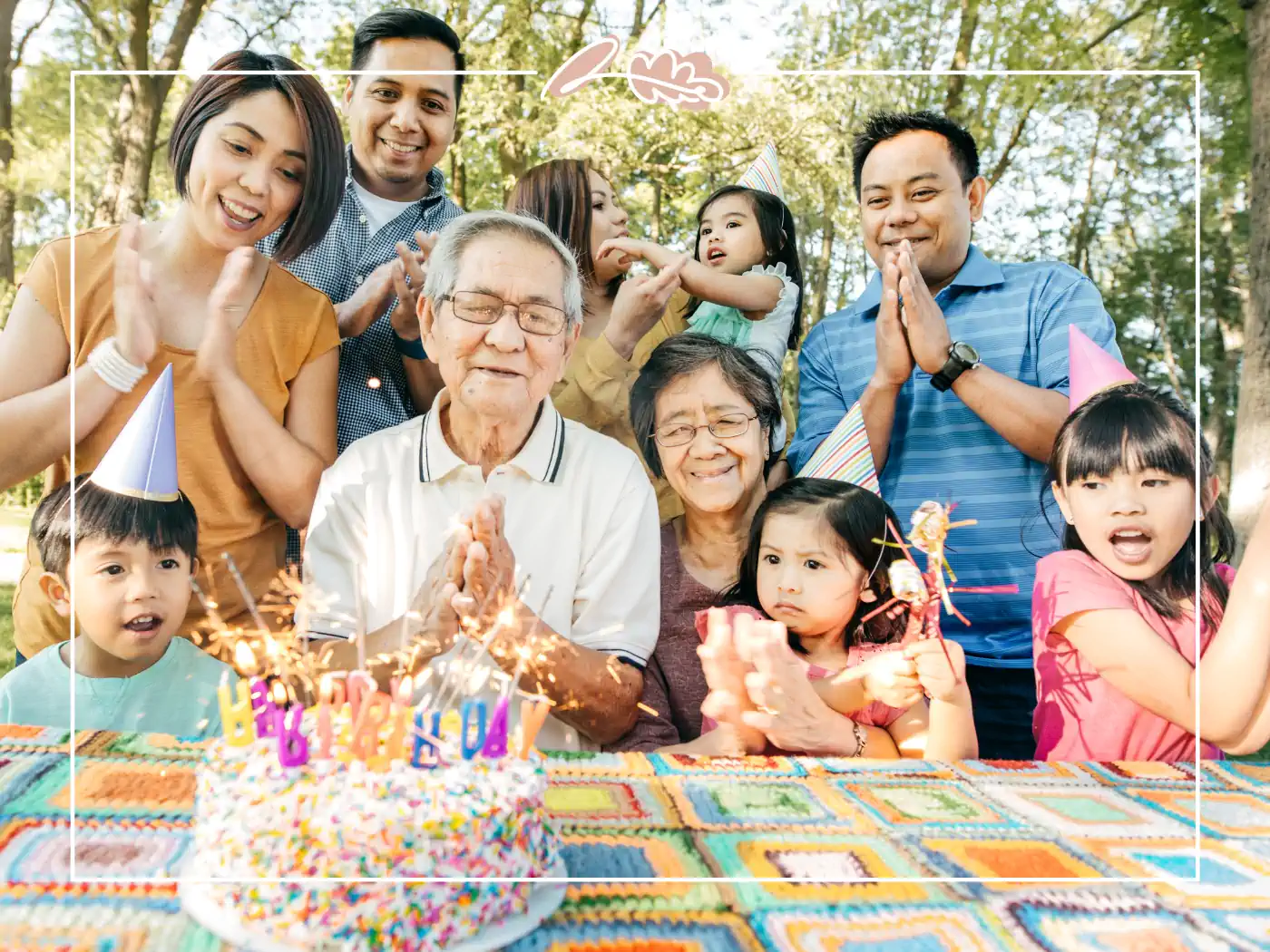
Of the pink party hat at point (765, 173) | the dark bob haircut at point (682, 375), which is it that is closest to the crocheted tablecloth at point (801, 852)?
the dark bob haircut at point (682, 375)

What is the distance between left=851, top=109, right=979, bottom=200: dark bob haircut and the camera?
238 cm

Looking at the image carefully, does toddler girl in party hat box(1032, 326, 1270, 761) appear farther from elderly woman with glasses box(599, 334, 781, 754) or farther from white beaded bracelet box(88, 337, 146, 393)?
white beaded bracelet box(88, 337, 146, 393)

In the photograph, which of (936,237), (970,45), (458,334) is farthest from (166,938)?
(970,45)

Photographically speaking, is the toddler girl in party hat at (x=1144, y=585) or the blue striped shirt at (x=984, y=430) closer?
the toddler girl in party hat at (x=1144, y=585)

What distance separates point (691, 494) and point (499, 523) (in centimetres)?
45

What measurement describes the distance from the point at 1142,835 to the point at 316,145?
7.20 ft

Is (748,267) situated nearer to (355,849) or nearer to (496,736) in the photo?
(496,736)

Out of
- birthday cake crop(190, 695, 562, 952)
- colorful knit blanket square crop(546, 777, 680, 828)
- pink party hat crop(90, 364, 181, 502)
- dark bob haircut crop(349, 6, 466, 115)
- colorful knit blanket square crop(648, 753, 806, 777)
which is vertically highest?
dark bob haircut crop(349, 6, 466, 115)

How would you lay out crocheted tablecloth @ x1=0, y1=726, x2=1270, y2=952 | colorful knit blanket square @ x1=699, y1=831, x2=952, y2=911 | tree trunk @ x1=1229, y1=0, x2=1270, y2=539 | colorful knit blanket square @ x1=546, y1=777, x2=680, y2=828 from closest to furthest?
1. crocheted tablecloth @ x1=0, y1=726, x2=1270, y2=952
2. colorful knit blanket square @ x1=699, y1=831, x2=952, y2=911
3. colorful knit blanket square @ x1=546, y1=777, x2=680, y2=828
4. tree trunk @ x1=1229, y1=0, x2=1270, y2=539

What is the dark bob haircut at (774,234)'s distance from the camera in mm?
2381

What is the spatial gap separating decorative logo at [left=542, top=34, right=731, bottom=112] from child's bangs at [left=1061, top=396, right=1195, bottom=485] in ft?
3.65

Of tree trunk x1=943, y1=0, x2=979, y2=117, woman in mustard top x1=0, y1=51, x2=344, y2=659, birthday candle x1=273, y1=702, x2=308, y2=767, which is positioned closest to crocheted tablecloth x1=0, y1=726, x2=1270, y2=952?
birthday candle x1=273, y1=702, x2=308, y2=767

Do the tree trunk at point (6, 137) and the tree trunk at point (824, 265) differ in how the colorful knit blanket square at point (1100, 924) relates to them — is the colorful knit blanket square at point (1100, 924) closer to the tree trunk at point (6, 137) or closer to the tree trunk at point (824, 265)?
the tree trunk at point (824, 265)

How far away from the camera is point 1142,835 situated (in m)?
1.96
